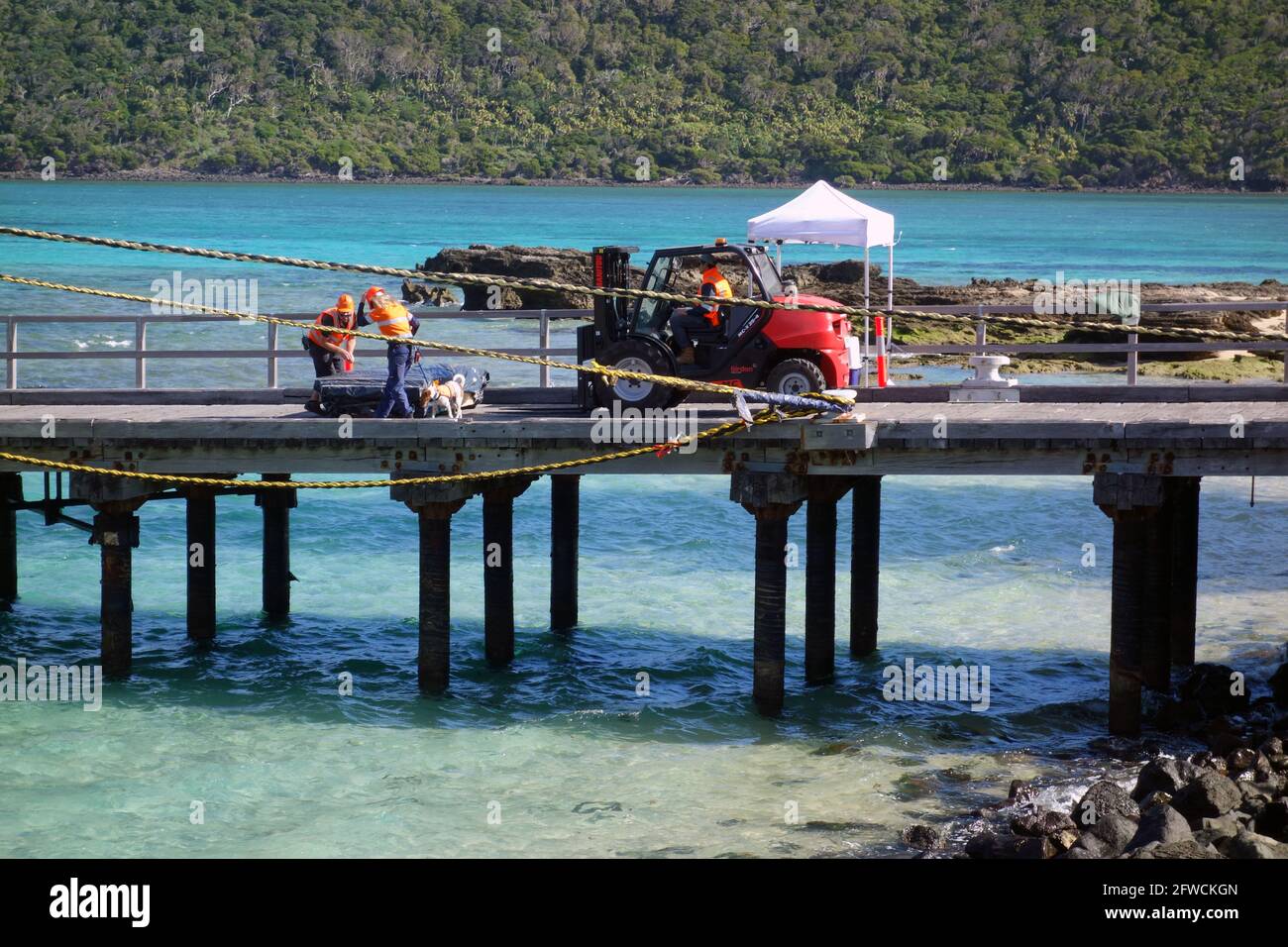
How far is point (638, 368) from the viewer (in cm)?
1875

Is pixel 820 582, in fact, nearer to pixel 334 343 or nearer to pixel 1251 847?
pixel 334 343

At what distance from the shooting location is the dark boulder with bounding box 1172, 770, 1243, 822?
13.8m

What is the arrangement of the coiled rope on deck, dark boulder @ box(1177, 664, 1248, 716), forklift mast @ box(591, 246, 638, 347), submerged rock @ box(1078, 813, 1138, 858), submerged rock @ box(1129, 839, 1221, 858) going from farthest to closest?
forklift mast @ box(591, 246, 638, 347), dark boulder @ box(1177, 664, 1248, 716), submerged rock @ box(1078, 813, 1138, 858), submerged rock @ box(1129, 839, 1221, 858), the coiled rope on deck

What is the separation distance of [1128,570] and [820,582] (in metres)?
3.43

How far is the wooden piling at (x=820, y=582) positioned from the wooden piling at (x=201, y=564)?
6.84 meters

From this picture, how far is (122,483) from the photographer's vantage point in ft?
61.3

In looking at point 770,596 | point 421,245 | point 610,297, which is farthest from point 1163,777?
point 421,245

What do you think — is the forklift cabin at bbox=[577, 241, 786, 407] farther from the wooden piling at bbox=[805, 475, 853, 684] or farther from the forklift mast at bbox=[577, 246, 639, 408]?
the wooden piling at bbox=[805, 475, 853, 684]

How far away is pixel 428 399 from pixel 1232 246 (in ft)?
418

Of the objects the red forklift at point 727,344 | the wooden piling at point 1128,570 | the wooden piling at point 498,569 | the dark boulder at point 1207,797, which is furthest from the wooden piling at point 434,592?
the dark boulder at point 1207,797

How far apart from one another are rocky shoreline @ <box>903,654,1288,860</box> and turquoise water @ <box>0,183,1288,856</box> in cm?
77

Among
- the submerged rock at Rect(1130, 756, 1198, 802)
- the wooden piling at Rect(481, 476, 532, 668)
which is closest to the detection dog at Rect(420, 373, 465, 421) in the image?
the wooden piling at Rect(481, 476, 532, 668)
